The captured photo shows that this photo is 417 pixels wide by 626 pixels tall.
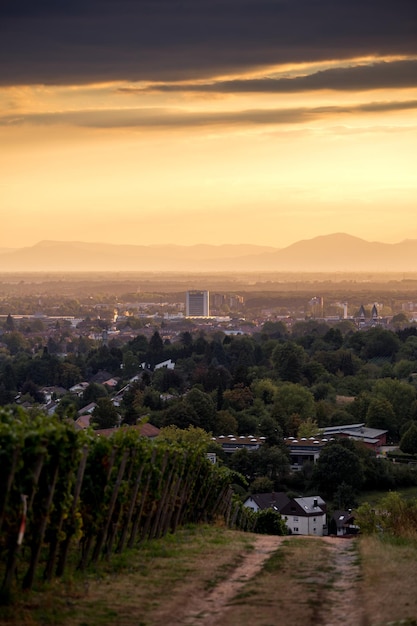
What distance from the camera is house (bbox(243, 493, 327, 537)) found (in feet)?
162

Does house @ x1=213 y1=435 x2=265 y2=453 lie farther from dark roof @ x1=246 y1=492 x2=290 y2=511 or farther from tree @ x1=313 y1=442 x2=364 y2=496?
dark roof @ x1=246 y1=492 x2=290 y2=511

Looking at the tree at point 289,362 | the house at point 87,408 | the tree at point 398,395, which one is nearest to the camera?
the tree at point 398,395

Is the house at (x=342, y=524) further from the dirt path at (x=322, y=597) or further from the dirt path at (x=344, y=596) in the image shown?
the dirt path at (x=322, y=597)

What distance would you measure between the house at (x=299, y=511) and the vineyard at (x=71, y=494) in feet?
96.8

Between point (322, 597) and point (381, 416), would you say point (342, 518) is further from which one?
point (322, 597)

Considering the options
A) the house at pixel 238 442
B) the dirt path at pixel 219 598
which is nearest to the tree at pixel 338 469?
the house at pixel 238 442

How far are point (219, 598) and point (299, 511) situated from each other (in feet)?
127

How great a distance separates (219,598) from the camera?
1222cm

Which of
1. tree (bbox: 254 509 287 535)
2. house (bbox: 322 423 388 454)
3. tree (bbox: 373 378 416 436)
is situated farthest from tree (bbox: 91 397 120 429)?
tree (bbox: 254 509 287 535)

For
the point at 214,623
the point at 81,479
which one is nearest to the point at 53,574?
the point at 81,479

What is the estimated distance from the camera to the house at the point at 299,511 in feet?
162

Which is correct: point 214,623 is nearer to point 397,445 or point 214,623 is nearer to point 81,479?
point 81,479

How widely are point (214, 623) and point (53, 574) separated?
2.79 meters

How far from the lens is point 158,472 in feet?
57.8
